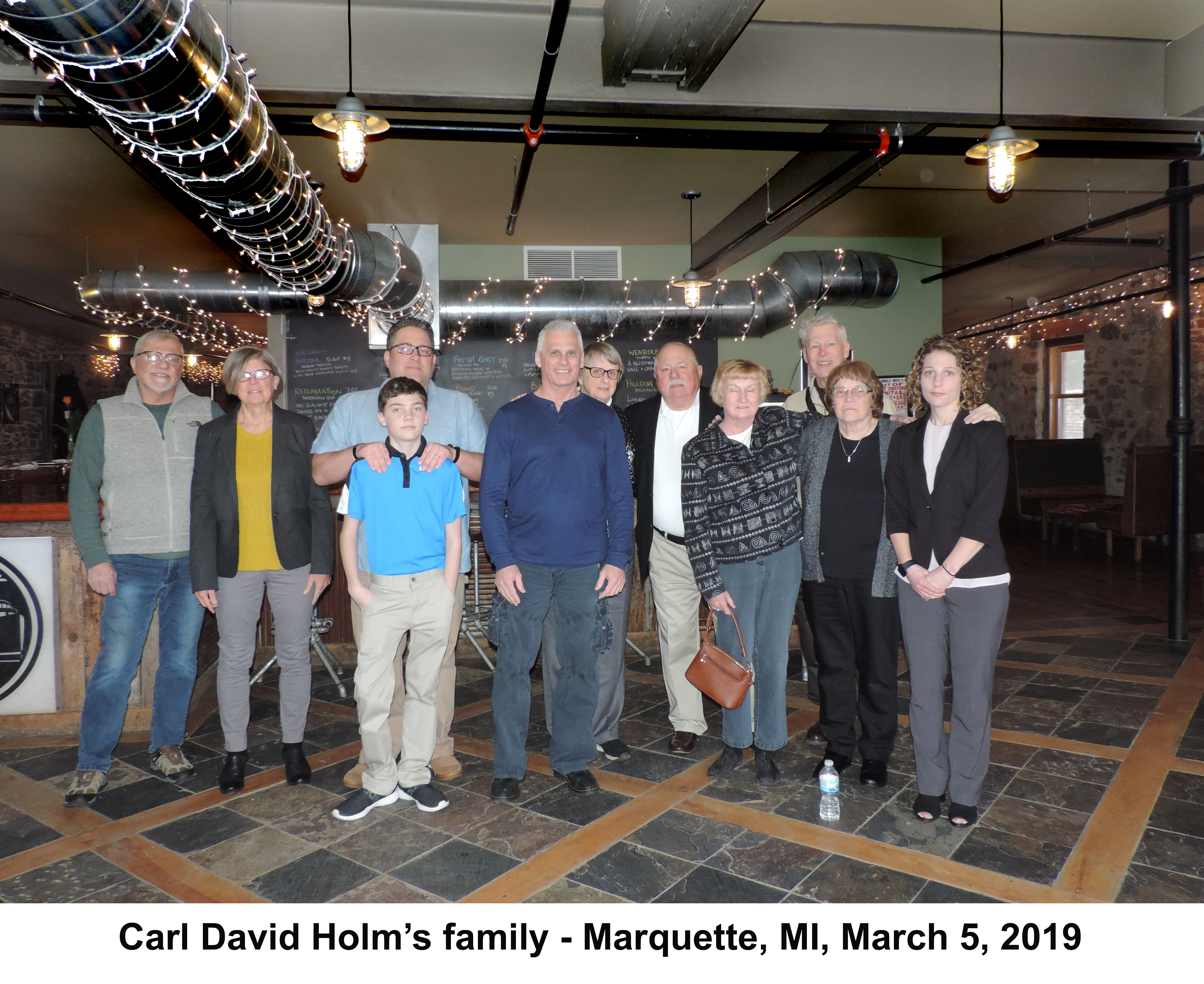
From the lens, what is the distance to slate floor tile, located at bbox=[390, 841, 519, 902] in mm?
2238

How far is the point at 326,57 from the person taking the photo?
13.4 ft

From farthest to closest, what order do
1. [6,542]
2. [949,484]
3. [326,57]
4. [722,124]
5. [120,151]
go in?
[722,124], [120,151], [326,57], [6,542], [949,484]

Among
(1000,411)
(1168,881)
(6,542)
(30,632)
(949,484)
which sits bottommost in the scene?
(1168,881)

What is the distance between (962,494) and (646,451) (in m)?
1.28

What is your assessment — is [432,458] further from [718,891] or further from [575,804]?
[718,891]

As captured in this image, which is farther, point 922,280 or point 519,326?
point 922,280

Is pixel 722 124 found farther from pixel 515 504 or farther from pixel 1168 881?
pixel 1168 881

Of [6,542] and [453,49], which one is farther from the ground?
[453,49]

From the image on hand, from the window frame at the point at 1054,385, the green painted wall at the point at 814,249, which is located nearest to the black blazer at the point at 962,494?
the green painted wall at the point at 814,249

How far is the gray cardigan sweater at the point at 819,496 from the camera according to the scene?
278 cm

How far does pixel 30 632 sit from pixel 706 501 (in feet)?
10.1

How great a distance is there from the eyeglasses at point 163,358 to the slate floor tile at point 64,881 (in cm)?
177

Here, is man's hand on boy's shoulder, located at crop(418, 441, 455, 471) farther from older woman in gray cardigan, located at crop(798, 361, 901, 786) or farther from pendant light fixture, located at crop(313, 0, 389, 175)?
pendant light fixture, located at crop(313, 0, 389, 175)

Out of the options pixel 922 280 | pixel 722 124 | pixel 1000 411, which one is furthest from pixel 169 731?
pixel 1000 411
